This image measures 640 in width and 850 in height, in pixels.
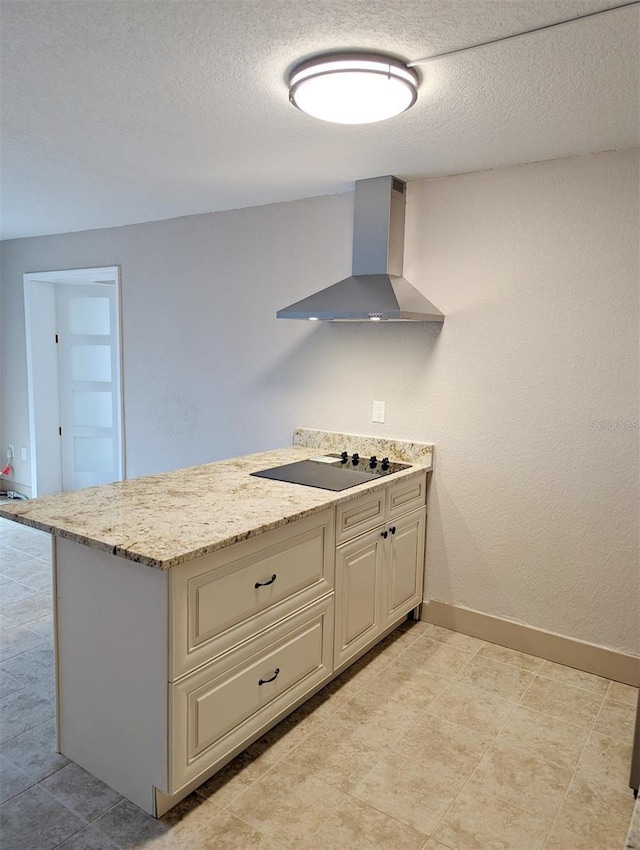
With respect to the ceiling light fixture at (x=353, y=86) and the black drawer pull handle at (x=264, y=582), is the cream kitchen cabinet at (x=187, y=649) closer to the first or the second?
the black drawer pull handle at (x=264, y=582)

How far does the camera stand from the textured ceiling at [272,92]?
157 cm

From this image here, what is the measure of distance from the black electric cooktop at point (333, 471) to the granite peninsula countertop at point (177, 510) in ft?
0.21

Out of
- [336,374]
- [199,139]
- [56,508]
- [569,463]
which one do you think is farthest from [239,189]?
[569,463]

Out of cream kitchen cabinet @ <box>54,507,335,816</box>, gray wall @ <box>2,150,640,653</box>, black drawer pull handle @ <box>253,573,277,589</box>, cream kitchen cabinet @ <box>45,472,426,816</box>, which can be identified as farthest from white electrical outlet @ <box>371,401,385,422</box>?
black drawer pull handle @ <box>253,573,277,589</box>

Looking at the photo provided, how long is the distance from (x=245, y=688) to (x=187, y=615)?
440 mm

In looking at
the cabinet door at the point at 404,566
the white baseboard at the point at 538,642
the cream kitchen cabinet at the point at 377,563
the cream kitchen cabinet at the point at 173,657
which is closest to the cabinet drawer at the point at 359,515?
the cream kitchen cabinet at the point at 377,563

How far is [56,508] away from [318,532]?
979 millimetres

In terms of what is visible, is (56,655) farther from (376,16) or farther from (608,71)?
(608,71)

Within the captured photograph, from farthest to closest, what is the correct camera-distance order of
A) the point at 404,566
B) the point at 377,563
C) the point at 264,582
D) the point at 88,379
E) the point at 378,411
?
the point at 88,379
the point at 378,411
the point at 404,566
the point at 377,563
the point at 264,582

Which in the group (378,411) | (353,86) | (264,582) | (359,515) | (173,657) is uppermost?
(353,86)

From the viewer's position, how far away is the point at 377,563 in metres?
2.83

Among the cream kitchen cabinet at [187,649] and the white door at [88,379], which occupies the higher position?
the white door at [88,379]

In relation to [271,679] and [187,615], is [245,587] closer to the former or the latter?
[187,615]

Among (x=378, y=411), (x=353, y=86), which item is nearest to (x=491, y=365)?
(x=378, y=411)
